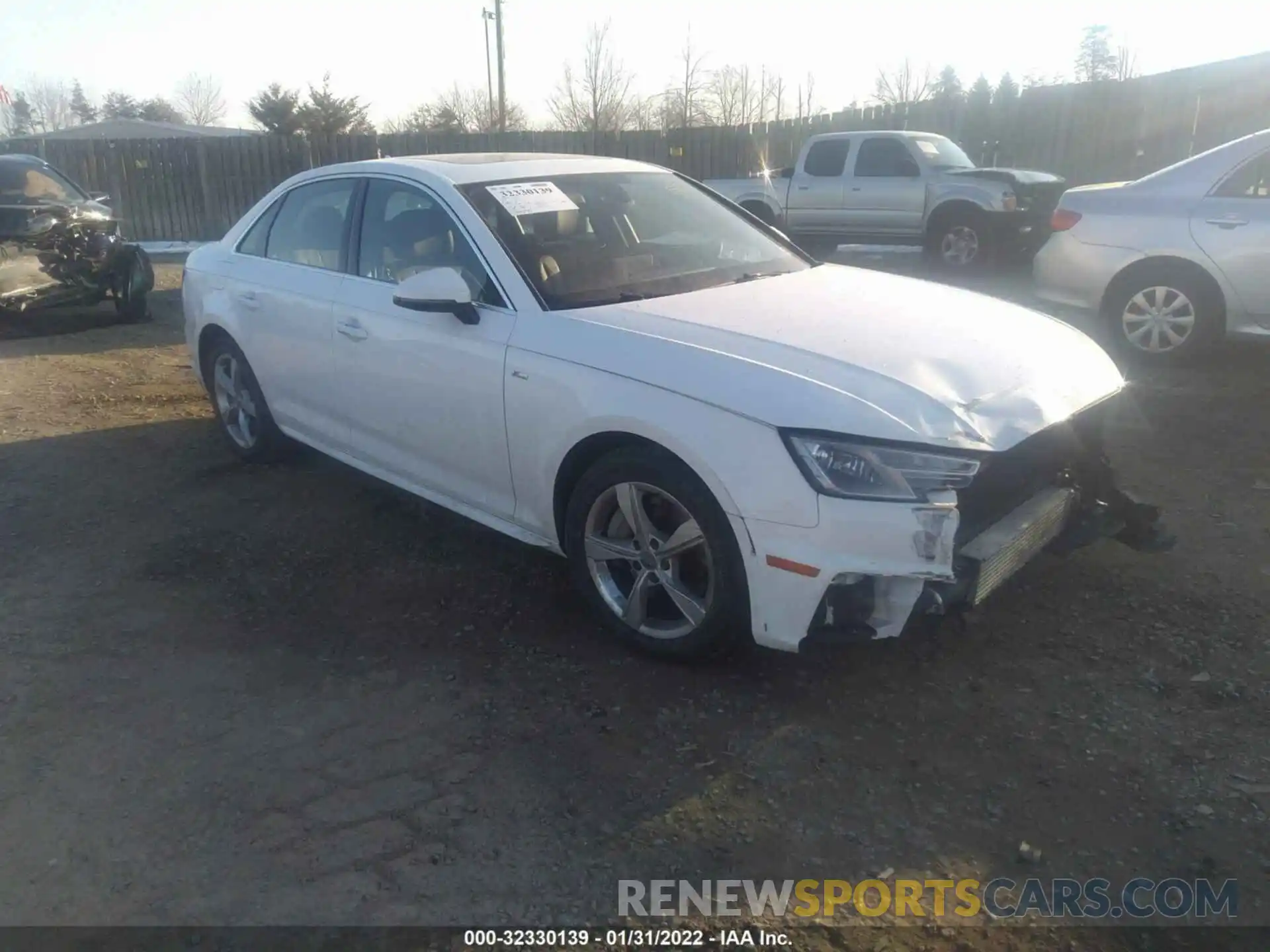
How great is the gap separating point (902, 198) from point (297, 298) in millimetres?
10027

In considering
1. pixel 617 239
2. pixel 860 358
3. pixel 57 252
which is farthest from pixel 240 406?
pixel 57 252

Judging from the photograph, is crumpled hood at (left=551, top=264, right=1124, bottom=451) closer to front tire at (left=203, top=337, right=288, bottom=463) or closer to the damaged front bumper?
the damaged front bumper

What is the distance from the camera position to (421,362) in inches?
165

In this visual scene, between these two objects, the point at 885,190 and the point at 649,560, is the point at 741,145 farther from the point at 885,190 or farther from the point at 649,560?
the point at 649,560

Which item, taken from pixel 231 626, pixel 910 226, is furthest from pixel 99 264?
pixel 910 226

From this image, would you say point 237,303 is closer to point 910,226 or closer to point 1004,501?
point 1004,501

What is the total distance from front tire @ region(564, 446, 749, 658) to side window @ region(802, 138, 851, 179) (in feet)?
37.1

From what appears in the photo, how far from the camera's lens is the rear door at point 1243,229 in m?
6.69

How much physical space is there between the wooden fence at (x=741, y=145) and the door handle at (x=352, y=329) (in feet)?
51.3

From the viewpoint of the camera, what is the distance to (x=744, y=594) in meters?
3.24

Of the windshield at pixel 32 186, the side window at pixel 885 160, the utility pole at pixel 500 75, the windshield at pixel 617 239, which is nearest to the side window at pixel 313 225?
the windshield at pixel 617 239

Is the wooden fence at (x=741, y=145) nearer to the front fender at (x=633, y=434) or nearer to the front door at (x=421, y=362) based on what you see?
the front door at (x=421, y=362)

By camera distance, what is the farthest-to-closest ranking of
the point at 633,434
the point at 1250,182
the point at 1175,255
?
1. the point at 1175,255
2. the point at 1250,182
3. the point at 633,434

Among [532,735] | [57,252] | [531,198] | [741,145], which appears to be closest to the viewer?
[532,735]
